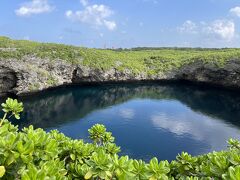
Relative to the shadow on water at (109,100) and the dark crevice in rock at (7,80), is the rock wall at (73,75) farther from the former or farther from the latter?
the shadow on water at (109,100)

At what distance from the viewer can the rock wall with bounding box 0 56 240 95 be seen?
182 ft

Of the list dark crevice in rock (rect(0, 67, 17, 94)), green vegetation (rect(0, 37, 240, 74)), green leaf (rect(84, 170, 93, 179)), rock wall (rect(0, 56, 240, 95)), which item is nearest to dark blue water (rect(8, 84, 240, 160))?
rock wall (rect(0, 56, 240, 95))

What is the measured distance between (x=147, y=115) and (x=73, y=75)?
25.8m

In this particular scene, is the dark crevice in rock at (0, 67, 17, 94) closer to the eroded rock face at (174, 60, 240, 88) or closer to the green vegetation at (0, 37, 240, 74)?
the green vegetation at (0, 37, 240, 74)

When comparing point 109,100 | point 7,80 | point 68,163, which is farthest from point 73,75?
point 68,163

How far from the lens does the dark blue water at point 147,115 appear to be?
34062 millimetres

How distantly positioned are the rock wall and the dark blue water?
2.64 metres

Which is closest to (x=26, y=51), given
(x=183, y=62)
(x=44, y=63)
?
(x=44, y=63)

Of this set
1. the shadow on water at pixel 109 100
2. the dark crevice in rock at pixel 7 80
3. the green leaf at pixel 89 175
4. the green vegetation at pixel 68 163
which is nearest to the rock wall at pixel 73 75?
the dark crevice in rock at pixel 7 80

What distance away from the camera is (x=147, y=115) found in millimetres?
46312

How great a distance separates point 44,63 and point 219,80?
1398 inches

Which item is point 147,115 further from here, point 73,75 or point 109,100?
point 73,75

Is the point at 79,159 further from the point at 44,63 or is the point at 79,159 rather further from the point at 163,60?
the point at 163,60

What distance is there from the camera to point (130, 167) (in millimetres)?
6117
